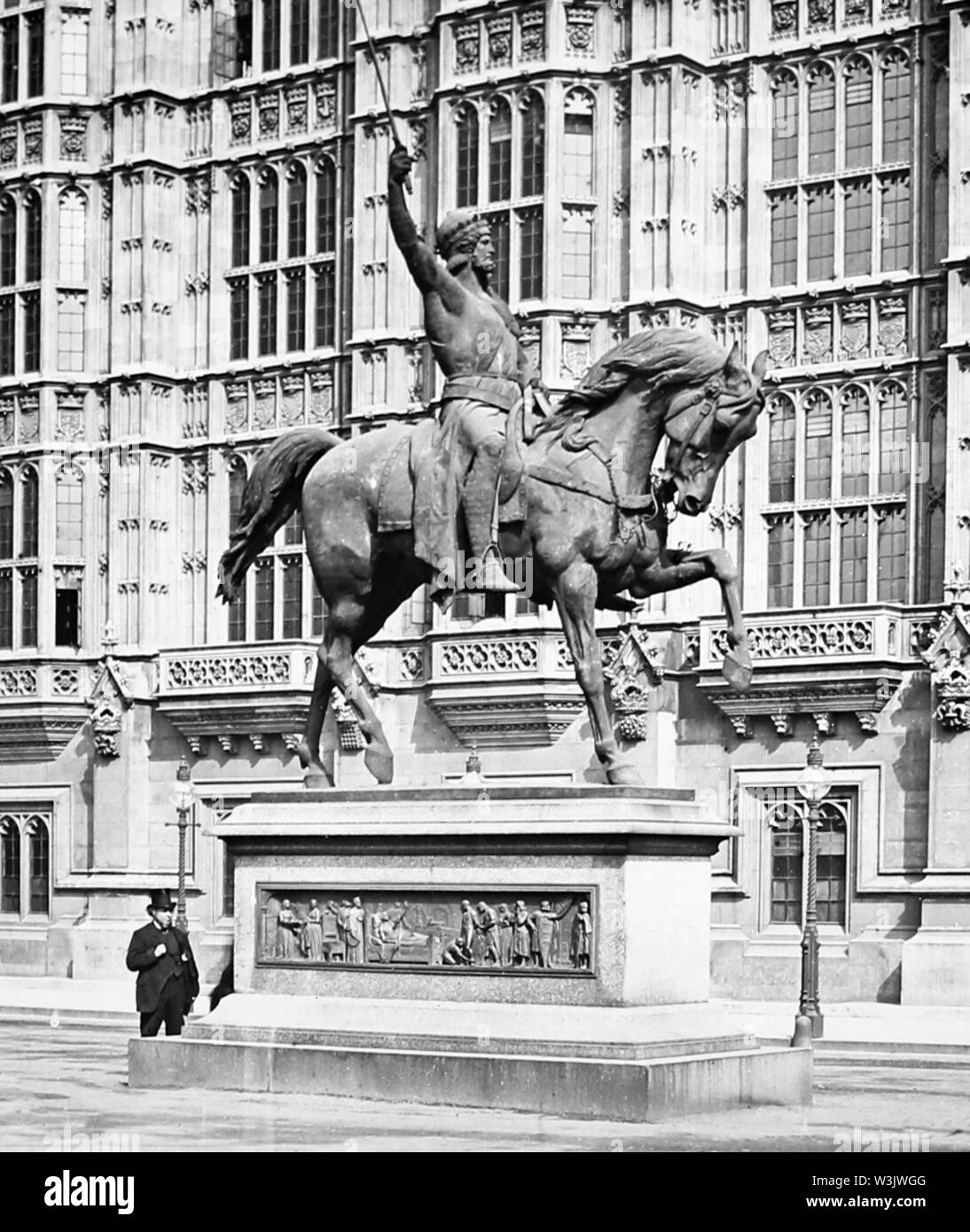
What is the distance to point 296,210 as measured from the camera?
45.4 m

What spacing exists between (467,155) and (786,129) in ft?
17.9

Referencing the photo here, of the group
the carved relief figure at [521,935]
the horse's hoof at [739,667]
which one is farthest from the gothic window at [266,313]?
→ the carved relief figure at [521,935]

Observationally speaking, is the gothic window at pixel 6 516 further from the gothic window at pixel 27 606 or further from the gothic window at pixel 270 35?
→ the gothic window at pixel 270 35

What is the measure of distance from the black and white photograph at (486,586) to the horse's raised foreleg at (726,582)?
5 centimetres

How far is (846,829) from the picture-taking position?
124 ft

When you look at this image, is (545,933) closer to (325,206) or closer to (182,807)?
(182,807)

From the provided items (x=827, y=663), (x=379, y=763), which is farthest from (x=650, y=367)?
(x=827, y=663)

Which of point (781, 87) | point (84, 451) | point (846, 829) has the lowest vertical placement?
point (846, 829)

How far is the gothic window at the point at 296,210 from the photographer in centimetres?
4528

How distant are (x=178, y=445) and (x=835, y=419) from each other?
514 inches

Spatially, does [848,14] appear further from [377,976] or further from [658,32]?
[377,976]

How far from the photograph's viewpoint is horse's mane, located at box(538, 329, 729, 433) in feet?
61.4

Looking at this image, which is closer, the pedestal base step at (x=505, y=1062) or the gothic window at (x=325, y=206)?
the pedestal base step at (x=505, y=1062)
